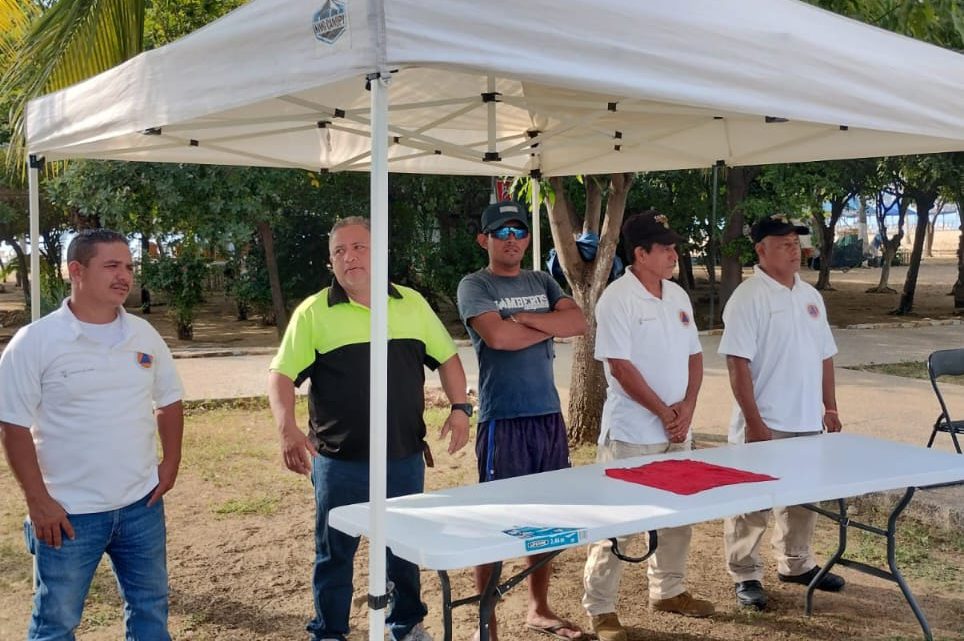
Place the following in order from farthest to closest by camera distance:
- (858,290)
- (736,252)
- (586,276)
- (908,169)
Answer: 1. (858,290)
2. (908,169)
3. (736,252)
4. (586,276)

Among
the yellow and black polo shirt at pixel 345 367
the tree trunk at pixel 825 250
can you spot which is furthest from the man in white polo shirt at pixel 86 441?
the tree trunk at pixel 825 250

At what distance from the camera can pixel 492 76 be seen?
288cm

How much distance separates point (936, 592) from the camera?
4.53 metres

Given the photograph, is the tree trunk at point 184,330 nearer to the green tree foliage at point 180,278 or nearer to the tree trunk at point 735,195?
the green tree foliage at point 180,278

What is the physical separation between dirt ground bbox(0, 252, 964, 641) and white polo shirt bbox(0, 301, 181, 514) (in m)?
1.36

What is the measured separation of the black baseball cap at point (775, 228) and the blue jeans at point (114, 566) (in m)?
2.89

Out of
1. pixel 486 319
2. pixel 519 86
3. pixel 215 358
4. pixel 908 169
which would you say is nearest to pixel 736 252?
pixel 908 169

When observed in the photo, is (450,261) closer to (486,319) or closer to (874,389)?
(874,389)

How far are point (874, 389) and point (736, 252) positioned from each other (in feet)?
16.9

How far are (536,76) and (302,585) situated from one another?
306 cm

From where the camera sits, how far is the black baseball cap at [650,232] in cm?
403

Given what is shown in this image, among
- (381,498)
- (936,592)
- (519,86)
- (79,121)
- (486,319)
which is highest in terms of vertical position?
(519,86)

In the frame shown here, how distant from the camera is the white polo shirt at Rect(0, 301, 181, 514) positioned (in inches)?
115

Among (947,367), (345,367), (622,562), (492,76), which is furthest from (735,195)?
(492,76)
